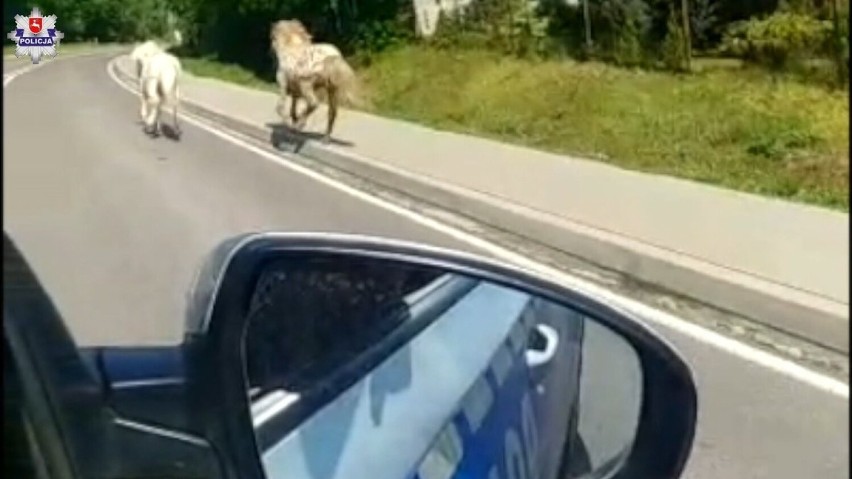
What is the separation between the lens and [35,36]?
1.09 m

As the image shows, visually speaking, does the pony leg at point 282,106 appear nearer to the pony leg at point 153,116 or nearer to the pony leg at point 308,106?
the pony leg at point 308,106

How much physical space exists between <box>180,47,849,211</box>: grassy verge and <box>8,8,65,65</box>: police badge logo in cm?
58

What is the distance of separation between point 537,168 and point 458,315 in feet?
5.57

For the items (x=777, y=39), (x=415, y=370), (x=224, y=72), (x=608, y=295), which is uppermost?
(x=777, y=39)

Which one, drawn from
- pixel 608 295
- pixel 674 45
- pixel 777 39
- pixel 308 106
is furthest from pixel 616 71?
pixel 308 106

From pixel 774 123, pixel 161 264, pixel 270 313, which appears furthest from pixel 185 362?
pixel 161 264

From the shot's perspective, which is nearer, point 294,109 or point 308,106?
point 308,106

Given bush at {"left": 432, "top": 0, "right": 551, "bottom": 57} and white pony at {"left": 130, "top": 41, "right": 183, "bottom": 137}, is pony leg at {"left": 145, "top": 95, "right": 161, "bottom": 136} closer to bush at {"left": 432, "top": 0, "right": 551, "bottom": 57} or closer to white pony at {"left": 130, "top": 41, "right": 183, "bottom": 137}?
white pony at {"left": 130, "top": 41, "right": 183, "bottom": 137}

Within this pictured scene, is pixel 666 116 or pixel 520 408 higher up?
pixel 666 116

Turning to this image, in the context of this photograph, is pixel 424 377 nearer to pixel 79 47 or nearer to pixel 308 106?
pixel 79 47

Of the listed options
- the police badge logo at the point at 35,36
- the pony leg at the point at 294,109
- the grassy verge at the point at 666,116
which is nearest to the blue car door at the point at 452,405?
the grassy verge at the point at 666,116

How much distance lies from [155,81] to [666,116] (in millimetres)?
756

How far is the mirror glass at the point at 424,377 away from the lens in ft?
4.42

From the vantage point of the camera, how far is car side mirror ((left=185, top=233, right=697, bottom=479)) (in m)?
1.27
